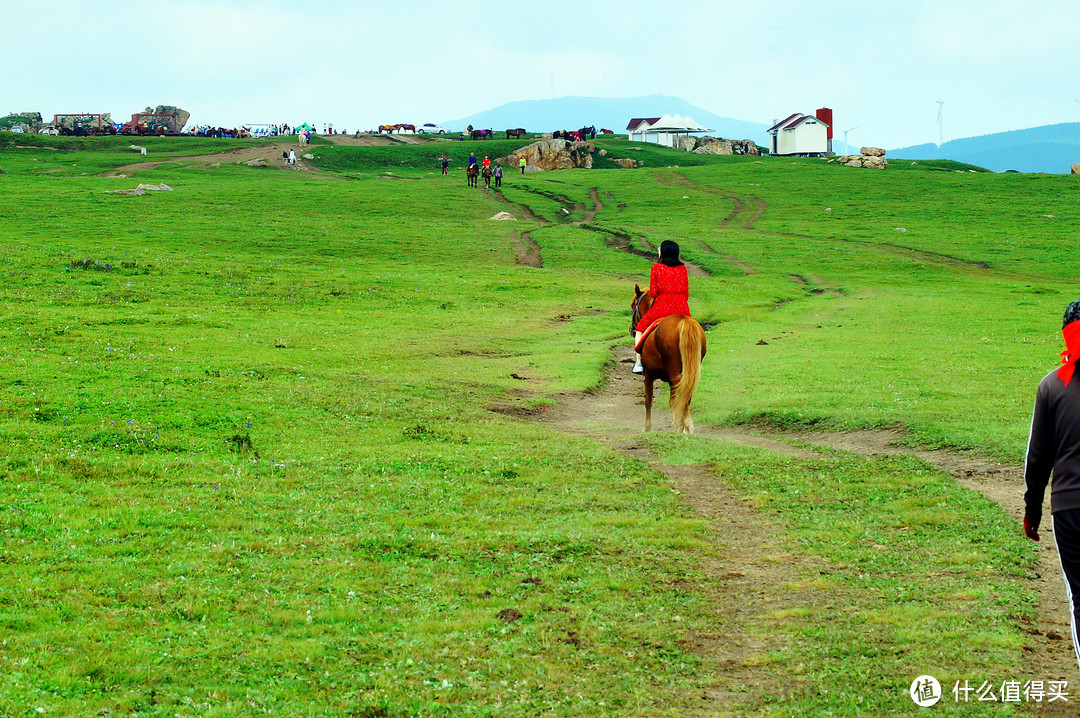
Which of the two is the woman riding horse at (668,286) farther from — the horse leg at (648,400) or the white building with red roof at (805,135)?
the white building with red roof at (805,135)

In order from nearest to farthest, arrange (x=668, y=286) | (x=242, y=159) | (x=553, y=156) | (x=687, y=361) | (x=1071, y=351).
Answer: (x=1071, y=351)
(x=687, y=361)
(x=668, y=286)
(x=242, y=159)
(x=553, y=156)

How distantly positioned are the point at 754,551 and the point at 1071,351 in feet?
16.8

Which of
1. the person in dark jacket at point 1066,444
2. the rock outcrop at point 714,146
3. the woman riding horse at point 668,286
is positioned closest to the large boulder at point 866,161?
the rock outcrop at point 714,146

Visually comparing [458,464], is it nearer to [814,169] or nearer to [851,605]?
[851,605]

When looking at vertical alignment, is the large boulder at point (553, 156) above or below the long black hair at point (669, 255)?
above

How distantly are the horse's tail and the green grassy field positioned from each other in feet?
5.31

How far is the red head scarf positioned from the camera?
6.39 metres

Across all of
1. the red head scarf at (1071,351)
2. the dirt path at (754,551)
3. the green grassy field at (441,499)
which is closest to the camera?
the red head scarf at (1071,351)

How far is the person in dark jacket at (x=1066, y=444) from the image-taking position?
6.45 m

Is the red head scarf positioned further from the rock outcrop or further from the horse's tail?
the rock outcrop

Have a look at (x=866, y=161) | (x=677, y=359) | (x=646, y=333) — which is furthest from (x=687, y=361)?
(x=866, y=161)

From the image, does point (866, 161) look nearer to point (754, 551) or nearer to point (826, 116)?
point (826, 116)

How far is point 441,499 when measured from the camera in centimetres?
1257

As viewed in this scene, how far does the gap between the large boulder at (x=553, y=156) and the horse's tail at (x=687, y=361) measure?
8294cm
